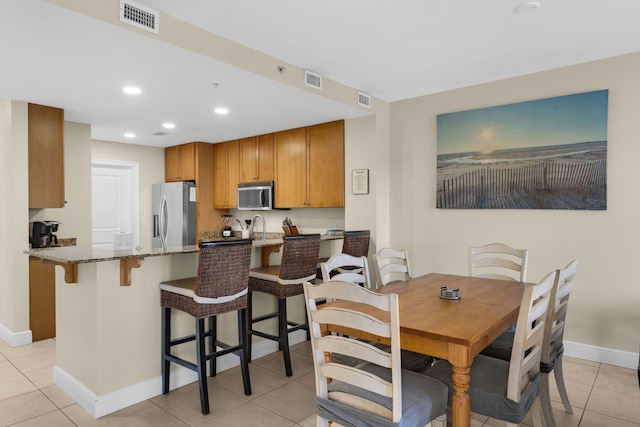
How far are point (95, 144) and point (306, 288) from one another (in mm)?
5396

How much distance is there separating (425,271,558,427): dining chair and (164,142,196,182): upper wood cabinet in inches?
199

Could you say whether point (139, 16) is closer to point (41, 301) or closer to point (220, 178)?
point (41, 301)

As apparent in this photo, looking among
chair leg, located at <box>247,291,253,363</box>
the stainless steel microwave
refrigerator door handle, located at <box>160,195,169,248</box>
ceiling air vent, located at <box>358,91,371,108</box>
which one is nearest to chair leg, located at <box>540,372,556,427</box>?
chair leg, located at <box>247,291,253,363</box>

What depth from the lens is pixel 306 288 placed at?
175cm

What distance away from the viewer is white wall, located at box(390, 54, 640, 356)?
3.24 metres

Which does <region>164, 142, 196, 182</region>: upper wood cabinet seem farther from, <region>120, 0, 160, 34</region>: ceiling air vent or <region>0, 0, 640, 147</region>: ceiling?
<region>120, 0, 160, 34</region>: ceiling air vent

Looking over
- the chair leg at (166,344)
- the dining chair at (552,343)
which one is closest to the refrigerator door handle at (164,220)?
the chair leg at (166,344)

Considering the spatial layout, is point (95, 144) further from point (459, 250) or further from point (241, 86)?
point (459, 250)

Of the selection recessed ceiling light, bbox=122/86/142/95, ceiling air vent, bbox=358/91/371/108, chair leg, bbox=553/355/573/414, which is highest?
ceiling air vent, bbox=358/91/371/108

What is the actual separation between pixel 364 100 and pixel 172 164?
3617mm

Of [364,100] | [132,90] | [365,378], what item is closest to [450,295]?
[365,378]

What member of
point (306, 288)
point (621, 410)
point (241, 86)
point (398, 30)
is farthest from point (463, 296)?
point (241, 86)

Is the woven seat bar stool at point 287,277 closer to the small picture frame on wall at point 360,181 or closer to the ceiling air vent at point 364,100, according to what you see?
the small picture frame on wall at point 360,181

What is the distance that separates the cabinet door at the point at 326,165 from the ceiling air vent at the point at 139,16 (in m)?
2.48
